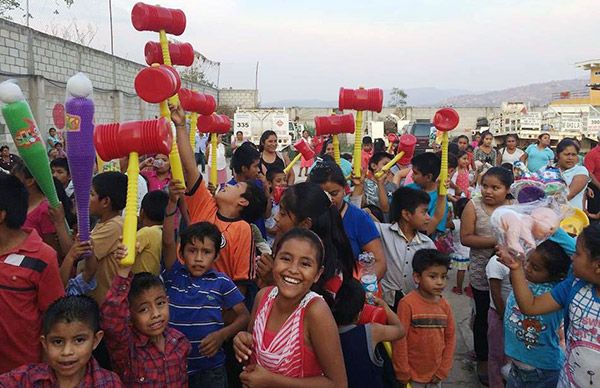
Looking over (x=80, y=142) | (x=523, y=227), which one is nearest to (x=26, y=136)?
(x=80, y=142)

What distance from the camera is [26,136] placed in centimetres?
234

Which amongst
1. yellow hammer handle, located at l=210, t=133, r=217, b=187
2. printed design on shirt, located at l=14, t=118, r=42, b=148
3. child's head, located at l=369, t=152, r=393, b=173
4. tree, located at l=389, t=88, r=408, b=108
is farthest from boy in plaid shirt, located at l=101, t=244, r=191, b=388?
tree, located at l=389, t=88, r=408, b=108

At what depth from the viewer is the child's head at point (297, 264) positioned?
6.34 ft

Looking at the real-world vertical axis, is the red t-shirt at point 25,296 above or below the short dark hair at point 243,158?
below

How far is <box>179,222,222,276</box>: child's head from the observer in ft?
8.04

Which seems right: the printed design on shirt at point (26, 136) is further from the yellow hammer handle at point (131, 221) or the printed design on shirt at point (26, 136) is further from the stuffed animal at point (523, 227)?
the stuffed animal at point (523, 227)

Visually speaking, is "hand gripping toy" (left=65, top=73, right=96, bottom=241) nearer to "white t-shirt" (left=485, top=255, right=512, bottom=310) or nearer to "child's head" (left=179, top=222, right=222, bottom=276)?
"child's head" (left=179, top=222, right=222, bottom=276)

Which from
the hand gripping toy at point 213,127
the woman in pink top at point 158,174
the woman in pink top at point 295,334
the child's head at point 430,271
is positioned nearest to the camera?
the woman in pink top at point 295,334

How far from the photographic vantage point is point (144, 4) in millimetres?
3172

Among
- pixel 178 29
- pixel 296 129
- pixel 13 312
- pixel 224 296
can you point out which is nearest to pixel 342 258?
pixel 224 296

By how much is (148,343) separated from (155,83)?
3.87ft

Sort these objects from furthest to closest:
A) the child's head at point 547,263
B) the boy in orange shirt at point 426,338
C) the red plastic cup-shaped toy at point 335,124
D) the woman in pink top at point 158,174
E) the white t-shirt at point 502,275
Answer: the woman in pink top at point 158,174 < the red plastic cup-shaped toy at point 335,124 < the white t-shirt at point 502,275 < the boy in orange shirt at point 426,338 < the child's head at point 547,263

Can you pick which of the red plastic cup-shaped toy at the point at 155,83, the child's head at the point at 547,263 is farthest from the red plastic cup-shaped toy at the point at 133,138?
the child's head at the point at 547,263

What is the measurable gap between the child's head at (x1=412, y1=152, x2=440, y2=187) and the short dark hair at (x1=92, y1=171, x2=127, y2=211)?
253cm
